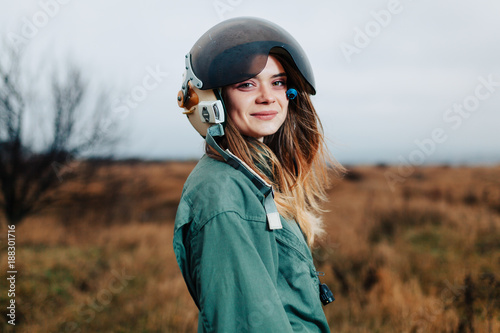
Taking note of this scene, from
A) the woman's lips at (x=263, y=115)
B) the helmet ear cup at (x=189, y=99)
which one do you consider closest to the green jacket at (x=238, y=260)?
the woman's lips at (x=263, y=115)

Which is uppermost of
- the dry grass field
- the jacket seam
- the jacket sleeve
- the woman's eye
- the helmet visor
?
the helmet visor

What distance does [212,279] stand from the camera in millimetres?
1151

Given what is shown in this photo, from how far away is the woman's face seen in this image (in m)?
1.63

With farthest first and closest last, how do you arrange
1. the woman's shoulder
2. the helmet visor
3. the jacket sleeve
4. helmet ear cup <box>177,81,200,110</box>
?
helmet ear cup <box>177,81,200,110</box> → the helmet visor → the woman's shoulder → the jacket sleeve

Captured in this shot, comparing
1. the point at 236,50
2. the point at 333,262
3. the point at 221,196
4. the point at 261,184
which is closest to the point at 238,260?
the point at 221,196

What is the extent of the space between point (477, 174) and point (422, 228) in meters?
7.14

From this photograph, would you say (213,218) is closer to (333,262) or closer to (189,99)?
(189,99)

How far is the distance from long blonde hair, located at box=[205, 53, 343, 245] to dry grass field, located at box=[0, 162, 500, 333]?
7.19ft

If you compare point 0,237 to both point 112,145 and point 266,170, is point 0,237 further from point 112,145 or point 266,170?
point 266,170

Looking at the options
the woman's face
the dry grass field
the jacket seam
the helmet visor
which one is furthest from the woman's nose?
the dry grass field

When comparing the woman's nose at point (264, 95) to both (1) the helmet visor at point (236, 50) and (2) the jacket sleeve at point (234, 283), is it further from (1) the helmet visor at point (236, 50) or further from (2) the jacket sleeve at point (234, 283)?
(2) the jacket sleeve at point (234, 283)

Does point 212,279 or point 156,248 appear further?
point 156,248

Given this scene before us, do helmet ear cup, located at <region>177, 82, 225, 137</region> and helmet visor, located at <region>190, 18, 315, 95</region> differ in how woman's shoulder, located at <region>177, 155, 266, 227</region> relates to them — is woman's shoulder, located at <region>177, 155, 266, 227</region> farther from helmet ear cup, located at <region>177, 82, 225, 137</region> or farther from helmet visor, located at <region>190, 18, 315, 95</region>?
helmet visor, located at <region>190, 18, 315, 95</region>

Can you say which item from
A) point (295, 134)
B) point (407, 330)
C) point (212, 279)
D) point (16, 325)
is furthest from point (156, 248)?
point (212, 279)
